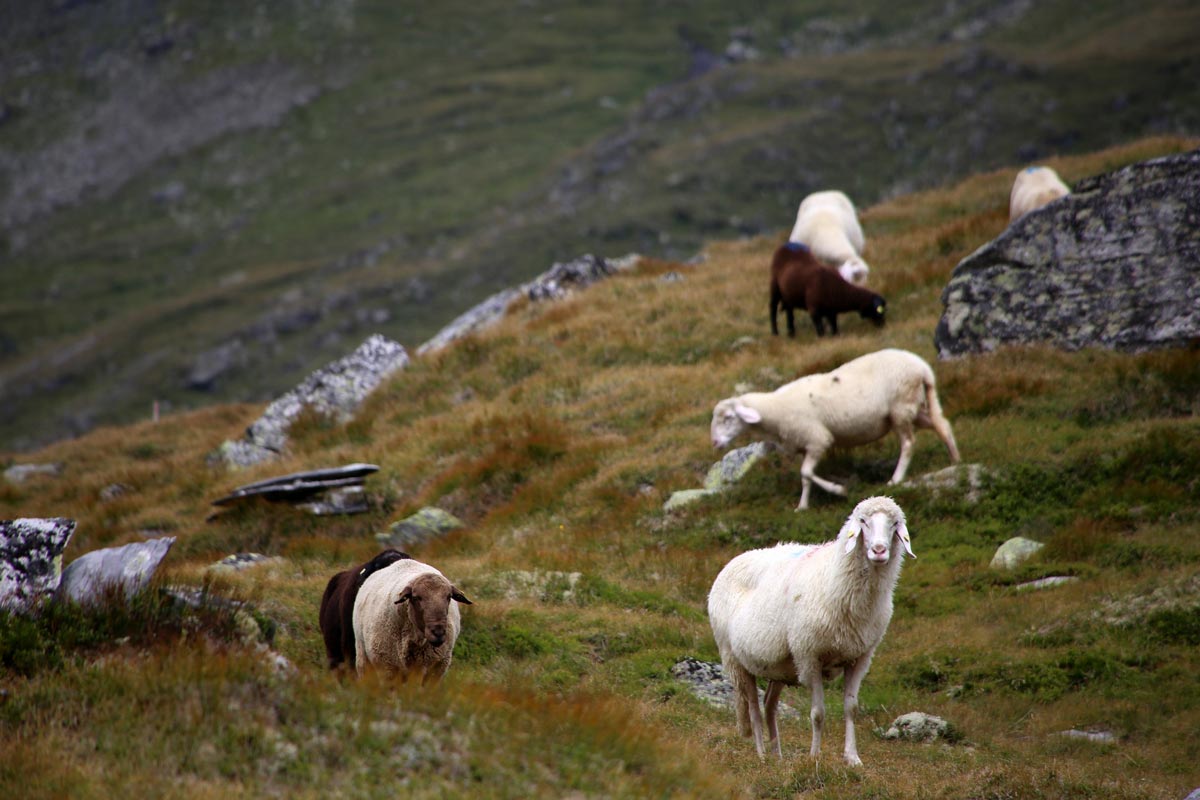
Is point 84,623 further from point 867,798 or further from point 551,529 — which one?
point 551,529

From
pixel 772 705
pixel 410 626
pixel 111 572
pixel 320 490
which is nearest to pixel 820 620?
pixel 772 705

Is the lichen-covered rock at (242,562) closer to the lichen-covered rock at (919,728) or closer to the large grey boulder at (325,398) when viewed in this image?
the large grey boulder at (325,398)

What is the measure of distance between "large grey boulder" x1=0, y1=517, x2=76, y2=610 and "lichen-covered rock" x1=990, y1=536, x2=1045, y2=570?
10.3 m

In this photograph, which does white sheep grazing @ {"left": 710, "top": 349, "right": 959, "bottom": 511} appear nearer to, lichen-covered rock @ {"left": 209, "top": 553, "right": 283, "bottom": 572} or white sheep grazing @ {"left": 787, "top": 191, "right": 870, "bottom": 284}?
white sheep grazing @ {"left": 787, "top": 191, "right": 870, "bottom": 284}

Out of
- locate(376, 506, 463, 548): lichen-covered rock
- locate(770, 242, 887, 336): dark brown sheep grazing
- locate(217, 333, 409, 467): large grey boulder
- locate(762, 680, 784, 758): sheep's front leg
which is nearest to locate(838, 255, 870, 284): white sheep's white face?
locate(770, 242, 887, 336): dark brown sheep grazing

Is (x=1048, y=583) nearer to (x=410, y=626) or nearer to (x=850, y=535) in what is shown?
(x=850, y=535)

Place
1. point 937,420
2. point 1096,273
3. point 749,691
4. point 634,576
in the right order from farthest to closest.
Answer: point 1096,273 → point 937,420 → point 634,576 → point 749,691

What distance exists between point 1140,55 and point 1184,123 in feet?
112

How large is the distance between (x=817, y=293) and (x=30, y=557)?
48.9 feet

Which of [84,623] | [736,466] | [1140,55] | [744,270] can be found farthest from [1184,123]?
[84,623]

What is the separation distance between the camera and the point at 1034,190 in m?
22.2

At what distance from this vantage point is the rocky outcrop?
96.0 ft

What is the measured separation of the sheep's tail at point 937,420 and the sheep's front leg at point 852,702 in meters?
6.26

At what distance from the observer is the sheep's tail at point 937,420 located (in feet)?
48.9
